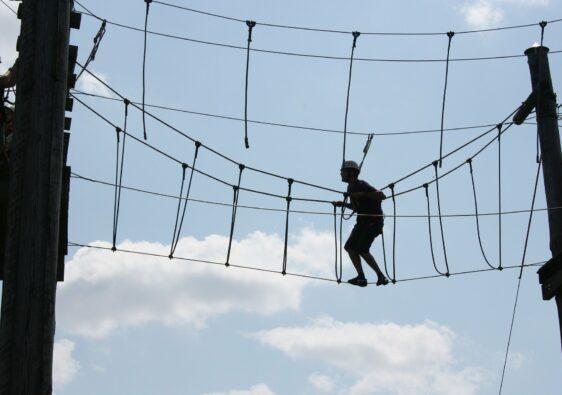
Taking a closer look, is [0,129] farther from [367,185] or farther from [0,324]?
[367,185]

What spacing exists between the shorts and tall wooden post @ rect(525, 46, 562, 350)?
2149 millimetres

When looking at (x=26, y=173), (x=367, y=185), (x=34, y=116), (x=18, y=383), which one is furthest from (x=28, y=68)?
(x=367, y=185)

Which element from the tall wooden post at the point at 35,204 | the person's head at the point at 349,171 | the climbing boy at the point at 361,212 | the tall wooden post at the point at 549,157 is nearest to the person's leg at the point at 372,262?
the climbing boy at the point at 361,212

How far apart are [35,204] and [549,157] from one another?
5.21m

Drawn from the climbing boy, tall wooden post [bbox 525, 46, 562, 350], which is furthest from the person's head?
tall wooden post [bbox 525, 46, 562, 350]

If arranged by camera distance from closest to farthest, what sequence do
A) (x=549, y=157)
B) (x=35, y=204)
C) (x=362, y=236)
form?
(x=35, y=204), (x=549, y=157), (x=362, y=236)

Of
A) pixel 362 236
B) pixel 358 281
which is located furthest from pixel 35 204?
pixel 362 236

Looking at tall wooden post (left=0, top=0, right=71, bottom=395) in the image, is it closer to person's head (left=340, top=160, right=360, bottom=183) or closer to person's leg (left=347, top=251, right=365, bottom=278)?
person's head (left=340, top=160, right=360, bottom=183)

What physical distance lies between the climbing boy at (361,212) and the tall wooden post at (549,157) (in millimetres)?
1989

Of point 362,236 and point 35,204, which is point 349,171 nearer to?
point 362,236

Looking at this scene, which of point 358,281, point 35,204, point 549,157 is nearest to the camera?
point 35,204

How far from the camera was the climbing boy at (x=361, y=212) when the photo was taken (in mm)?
9977

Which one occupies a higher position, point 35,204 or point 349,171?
point 349,171

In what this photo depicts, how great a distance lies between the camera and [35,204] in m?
5.07
